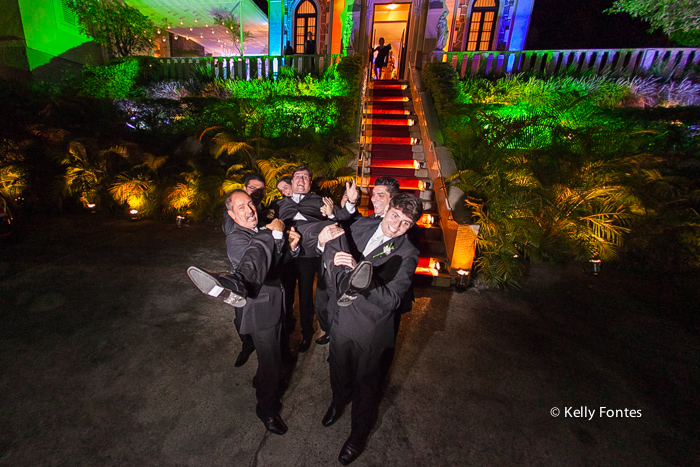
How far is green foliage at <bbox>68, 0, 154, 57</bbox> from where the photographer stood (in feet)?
42.1

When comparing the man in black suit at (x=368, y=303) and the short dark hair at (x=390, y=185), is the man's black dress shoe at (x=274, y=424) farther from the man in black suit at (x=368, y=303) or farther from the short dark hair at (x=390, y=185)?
the short dark hair at (x=390, y=185)

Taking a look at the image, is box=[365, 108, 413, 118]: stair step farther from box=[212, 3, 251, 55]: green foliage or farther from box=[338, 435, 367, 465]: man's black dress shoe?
box=[212, 3, 251, 55]: green foliage

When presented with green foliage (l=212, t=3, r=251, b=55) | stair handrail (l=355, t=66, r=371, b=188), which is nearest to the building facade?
green foliage (l=212, t=3, r=251, b=55)

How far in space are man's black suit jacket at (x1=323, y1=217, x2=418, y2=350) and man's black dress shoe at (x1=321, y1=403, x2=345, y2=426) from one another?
0.83 meters

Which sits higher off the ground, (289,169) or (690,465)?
(289,169)

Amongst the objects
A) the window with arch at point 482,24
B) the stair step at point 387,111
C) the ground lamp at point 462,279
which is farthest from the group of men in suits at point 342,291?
the window with arch at point 482,24

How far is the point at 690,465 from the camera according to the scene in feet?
7.72

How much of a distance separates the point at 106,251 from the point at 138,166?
8.95 feet

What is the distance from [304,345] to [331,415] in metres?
1.06

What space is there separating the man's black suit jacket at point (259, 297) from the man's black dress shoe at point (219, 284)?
49 cm

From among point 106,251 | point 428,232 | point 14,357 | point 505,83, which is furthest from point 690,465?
point 505,83

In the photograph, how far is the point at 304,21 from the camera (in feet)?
50.7

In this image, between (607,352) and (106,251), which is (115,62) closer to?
(106,251)

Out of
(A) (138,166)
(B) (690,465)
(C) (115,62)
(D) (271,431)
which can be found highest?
(C) (115,62)
